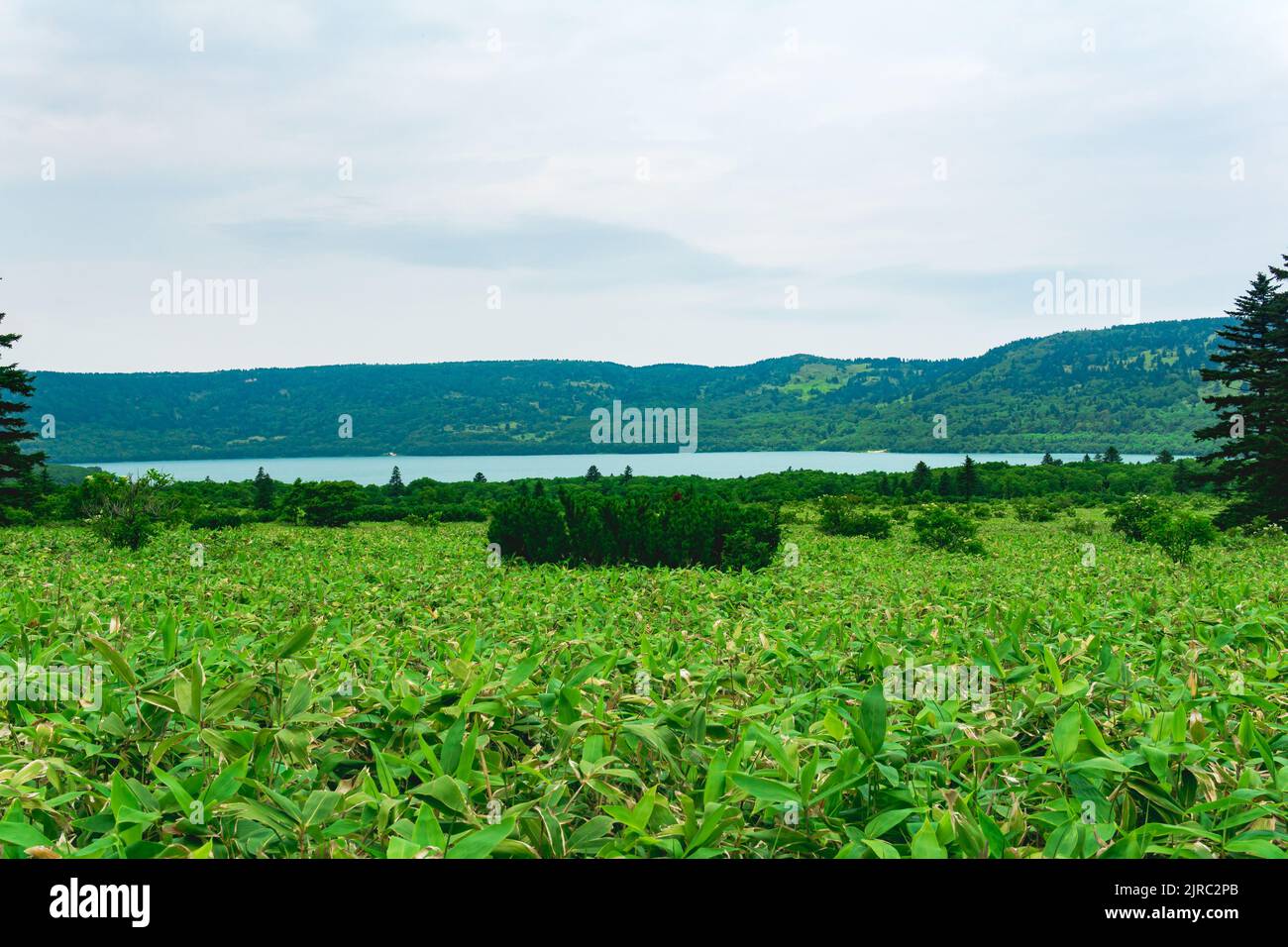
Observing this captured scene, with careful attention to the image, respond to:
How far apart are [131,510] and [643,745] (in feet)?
46.4

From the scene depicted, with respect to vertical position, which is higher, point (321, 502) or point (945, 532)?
point (321, 502)

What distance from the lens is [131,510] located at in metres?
13.5

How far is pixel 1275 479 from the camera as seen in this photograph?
23.4 m

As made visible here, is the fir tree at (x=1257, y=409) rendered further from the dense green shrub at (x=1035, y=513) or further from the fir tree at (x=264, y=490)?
the fir tree at (x=264, y=490)

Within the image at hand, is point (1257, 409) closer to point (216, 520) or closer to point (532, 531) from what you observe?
point (532, 531)

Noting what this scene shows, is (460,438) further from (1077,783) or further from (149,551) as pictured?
(1077,783)

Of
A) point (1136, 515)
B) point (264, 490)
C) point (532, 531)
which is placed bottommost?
point (1136, 515)

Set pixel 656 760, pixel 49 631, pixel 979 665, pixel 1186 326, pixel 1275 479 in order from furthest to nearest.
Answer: pixel 1186 326
pixel 1275 479
pixel 49 631
pixel 979 665
pixel 656 760

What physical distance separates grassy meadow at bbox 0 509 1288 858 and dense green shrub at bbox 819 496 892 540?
16.9 meters

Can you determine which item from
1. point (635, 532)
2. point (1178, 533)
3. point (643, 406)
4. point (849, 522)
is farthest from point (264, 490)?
point (643, 406)

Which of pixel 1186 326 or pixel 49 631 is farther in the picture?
pixel 1186 326

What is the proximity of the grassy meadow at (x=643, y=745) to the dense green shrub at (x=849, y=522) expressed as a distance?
16873mm

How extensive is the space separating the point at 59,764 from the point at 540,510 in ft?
40.2
